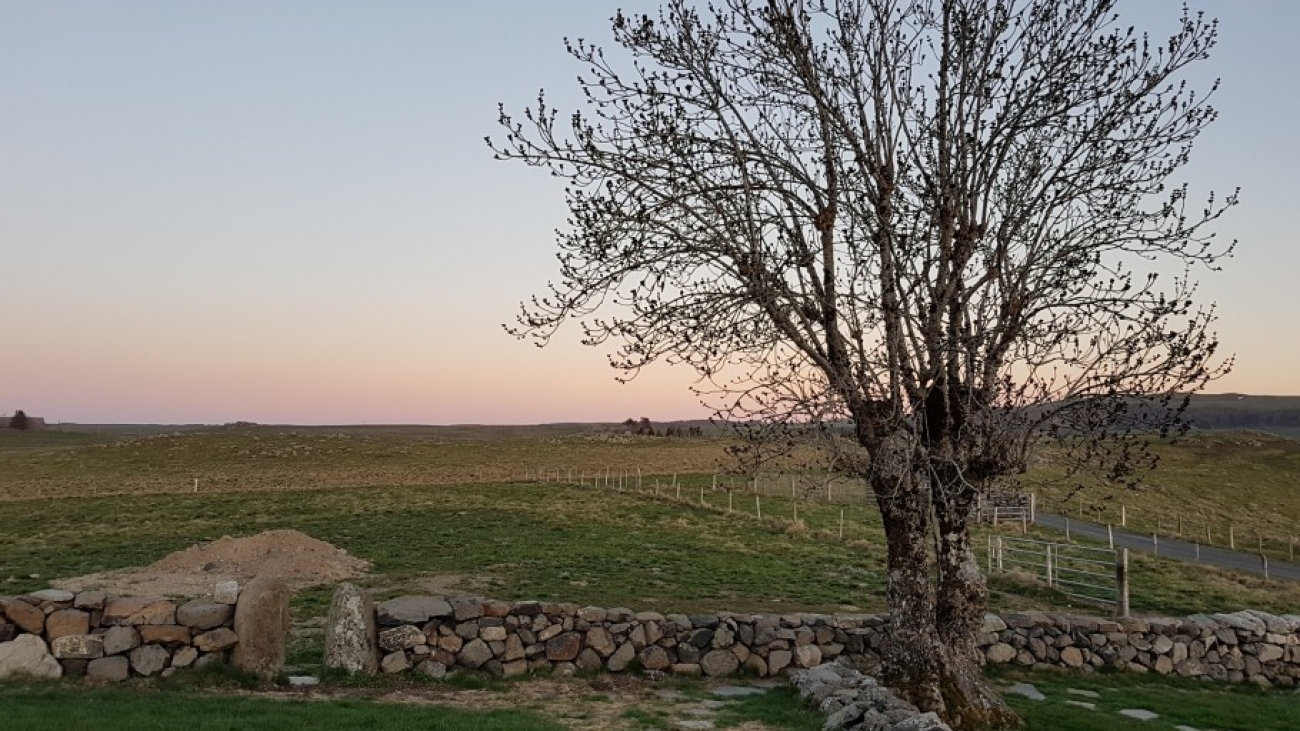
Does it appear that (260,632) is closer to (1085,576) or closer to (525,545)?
(525,545)

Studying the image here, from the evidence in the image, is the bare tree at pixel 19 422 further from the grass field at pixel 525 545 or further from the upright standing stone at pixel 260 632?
the upright standing stone at pixel 260 632

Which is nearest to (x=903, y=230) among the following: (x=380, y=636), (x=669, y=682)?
(x=669, y=682)

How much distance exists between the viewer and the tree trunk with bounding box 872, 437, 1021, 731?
10023mm

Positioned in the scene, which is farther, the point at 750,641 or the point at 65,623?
the point at 750,641

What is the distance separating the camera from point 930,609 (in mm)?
10359

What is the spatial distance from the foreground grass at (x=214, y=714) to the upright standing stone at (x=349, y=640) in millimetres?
1213

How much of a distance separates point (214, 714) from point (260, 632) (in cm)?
215

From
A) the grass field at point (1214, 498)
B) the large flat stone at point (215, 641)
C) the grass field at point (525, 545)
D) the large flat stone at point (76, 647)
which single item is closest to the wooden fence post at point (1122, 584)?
the grass field at point (525, 545)

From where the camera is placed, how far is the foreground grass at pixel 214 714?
8.34 m

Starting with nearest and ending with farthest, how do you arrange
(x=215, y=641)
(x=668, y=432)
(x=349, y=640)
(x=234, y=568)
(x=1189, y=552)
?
1. (x=215, y=641)
2. (x=349, y=640)
3. (x=234, y=568)
4. (x=1189, y=552)
5. (x=668, y=432)

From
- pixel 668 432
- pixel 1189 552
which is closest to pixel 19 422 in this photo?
pixel 668 432

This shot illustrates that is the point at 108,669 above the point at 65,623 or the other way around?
the other way around

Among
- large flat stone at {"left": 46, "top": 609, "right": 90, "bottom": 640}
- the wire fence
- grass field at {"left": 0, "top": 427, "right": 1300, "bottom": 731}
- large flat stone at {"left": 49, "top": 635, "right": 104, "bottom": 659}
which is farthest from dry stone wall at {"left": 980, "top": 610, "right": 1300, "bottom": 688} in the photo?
large flat stone at {"left": 46, "top": 609, "right": 90, "bottom": 640}

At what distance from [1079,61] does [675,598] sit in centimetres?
1198
